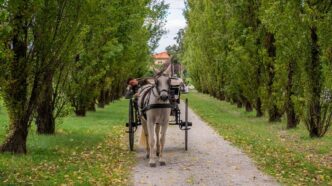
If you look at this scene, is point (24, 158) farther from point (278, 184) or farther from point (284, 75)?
point (284, 75)

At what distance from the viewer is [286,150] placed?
44.8 ft

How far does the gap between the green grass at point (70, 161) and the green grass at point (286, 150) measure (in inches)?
124

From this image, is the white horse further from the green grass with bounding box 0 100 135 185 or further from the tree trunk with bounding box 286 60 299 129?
the tree trunk with bounding box 286 60 299 129

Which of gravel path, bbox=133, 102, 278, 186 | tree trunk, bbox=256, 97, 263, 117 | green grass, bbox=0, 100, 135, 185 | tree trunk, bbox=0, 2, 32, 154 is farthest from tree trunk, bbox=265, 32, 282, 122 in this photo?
tree trunk, bbox=0, 2, 32, 154

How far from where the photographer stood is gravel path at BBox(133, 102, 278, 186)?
9.18 meters

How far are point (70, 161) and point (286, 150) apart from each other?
19.6 ft

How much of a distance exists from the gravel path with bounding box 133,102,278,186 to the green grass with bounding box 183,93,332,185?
1.32 feet

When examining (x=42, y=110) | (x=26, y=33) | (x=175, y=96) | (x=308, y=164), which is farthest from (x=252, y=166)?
(x=42, y=110)

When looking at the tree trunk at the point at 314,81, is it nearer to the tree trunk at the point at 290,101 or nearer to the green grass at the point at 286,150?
the green grass at the point at 286,150

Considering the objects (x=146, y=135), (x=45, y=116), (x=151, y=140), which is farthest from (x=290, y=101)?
(x=151, y=140)

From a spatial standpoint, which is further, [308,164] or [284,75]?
[284,75]

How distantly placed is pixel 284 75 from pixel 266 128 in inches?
97.4

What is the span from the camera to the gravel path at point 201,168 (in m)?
9.18

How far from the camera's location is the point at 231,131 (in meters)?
18.8
